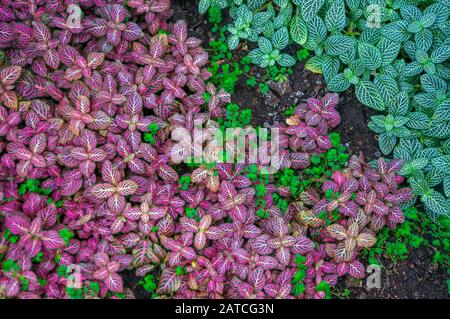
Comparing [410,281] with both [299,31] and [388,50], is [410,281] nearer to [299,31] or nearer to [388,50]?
[388,50]

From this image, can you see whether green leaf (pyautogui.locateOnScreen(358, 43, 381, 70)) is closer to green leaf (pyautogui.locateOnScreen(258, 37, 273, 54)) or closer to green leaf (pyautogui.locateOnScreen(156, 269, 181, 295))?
green leaf (pyautogui.locateOnScreen(258, 37, 273, 54))

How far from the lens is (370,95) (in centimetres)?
360

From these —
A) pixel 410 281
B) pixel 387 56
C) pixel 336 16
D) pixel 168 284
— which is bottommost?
pixel 410 281

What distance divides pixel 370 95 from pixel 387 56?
0.34 metres

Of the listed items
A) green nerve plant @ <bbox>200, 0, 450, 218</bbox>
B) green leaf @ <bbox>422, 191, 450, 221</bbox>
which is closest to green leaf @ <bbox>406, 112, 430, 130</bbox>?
green nerve plant @ <bbox>200, 0, 450, 218</bbox>

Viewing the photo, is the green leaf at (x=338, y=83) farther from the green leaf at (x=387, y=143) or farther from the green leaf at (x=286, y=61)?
the green leaf at (x=387, y=143)

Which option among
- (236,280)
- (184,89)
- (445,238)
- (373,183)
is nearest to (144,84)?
(184,89)

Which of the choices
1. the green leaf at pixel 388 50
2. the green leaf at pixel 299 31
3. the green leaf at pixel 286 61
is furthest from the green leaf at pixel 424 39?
the green leaf at pixel 286 61

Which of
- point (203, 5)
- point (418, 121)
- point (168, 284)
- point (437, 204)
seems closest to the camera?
point (168, 284)

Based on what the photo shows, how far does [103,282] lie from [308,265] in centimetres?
142

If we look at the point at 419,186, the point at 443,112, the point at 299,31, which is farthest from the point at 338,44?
the point at 419,186

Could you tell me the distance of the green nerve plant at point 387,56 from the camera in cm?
→ 354

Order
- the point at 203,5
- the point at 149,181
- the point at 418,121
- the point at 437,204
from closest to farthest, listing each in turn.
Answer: the point at 149,181 → the point at 437,204 → the point at 418,121 → the point at 203,5
